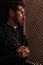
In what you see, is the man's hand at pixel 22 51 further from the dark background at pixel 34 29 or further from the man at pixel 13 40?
the dark background at pixel 34 29

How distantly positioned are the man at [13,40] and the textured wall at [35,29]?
10 centimetres

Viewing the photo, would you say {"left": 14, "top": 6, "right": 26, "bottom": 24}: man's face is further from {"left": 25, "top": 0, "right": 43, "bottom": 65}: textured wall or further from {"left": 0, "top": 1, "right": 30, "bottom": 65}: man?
{"left": 25, "top": 0, "right": 43, "bottom": 65}: textured wall

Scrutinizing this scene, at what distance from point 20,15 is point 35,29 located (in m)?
0.17

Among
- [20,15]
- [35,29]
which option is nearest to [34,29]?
[35,29]

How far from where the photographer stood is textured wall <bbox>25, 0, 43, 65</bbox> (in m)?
1.67

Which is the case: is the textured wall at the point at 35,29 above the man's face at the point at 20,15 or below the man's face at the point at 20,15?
below

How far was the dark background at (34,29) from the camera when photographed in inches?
65.6

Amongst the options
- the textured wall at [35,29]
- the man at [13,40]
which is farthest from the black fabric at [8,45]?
the textured wall at [35,29]

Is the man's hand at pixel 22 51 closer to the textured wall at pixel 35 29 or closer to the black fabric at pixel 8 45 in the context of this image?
the black fabric at pixel 8 45

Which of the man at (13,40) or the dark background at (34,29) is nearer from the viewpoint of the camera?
the man at (13,40)

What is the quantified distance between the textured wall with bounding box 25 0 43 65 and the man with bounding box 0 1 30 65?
0.32 feet

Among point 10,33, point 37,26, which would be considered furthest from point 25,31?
point 10,33

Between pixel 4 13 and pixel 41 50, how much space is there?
1.23 ft

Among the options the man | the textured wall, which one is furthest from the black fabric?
the textured wall
